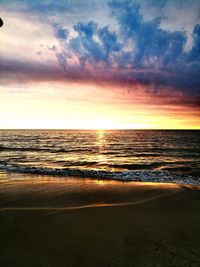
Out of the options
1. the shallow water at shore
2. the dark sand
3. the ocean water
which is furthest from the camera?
the ocean water

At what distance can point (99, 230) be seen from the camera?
584cm

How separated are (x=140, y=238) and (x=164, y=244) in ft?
1.90

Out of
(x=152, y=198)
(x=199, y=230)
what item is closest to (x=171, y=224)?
(x=199, y=230)

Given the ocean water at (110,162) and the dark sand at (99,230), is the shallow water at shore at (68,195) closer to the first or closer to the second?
the dark sand at (99,230)

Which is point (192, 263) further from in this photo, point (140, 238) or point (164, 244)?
point (140, 238)

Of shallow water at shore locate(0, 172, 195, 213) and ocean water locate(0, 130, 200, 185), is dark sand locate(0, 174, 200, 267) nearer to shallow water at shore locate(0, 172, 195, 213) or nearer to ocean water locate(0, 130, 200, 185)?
shallow water at shore locate(0, 172, 195, 213)

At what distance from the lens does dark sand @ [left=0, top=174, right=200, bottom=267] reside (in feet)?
14.9

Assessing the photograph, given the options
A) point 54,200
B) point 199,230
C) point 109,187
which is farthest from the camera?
point 109,187

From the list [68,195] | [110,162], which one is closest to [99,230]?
[68,195]

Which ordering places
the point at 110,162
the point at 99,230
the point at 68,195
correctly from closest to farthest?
the point at 99,230, the point at 68,195, the point at 110,162

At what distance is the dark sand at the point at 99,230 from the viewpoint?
453cm

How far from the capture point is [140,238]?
539cm

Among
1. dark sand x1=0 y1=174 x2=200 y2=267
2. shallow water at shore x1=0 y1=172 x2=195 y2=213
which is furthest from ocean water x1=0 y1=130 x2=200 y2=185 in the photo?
dark sand x1=0 y1=174 x2=200 y2=267

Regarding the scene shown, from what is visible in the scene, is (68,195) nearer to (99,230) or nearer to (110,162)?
(99,230)
